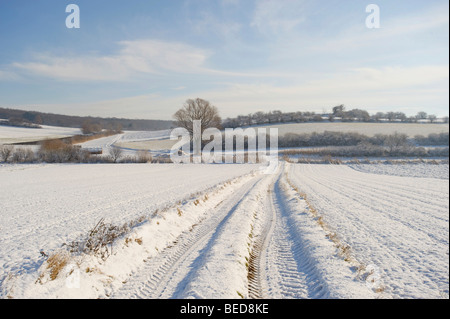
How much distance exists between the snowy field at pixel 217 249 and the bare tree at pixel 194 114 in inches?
1539

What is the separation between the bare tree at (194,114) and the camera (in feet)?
163

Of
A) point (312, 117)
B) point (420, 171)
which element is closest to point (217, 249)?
point (420, 171)

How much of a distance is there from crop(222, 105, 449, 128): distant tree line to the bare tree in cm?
1978

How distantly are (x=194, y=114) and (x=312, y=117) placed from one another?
45.6 meters

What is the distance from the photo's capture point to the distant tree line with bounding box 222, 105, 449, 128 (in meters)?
67.1

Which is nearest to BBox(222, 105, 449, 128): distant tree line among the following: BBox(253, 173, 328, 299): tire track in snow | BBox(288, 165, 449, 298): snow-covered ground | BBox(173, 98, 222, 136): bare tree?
BBox(173, 98, 222, 136): bare tree

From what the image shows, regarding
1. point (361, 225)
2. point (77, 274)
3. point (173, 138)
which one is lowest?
point (361, 225)

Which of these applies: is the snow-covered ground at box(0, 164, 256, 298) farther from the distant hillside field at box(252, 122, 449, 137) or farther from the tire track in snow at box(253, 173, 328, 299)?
the distant hillside field at box(252, 122, 449, 137)

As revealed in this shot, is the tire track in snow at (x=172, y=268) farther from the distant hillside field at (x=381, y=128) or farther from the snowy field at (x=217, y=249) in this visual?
the distant hillside field at (x=381, y=128)

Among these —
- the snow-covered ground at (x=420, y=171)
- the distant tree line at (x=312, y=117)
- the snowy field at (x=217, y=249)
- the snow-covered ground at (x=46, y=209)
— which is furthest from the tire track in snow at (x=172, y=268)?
the distant tree line at (x=312, y=117)
